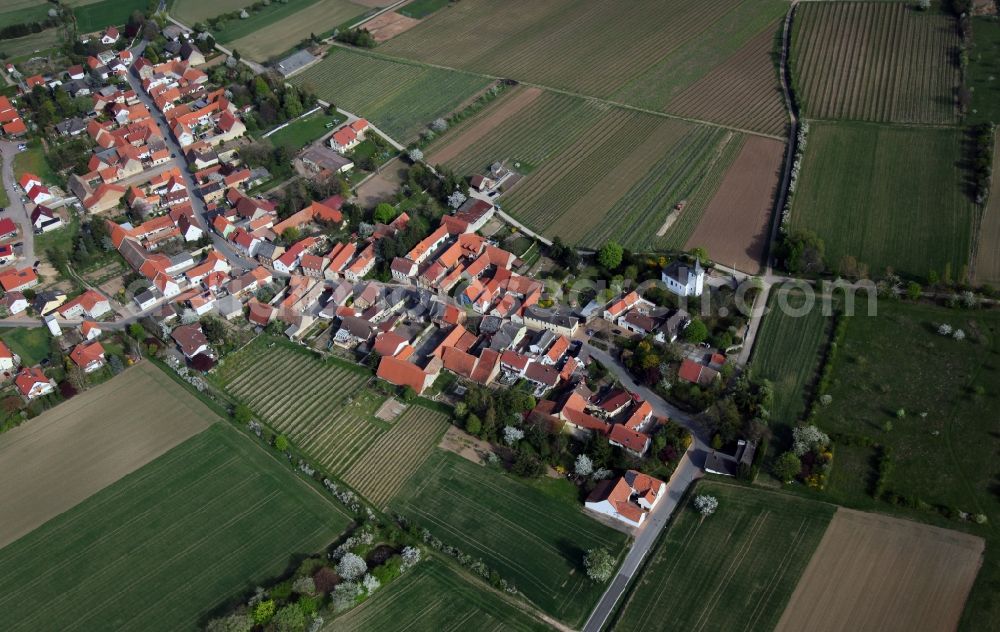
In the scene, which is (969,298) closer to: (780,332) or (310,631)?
(780,332)

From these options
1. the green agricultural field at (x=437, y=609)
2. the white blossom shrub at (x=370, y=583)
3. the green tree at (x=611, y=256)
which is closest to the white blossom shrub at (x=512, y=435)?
the green agricultural field at (x=437, y=609)

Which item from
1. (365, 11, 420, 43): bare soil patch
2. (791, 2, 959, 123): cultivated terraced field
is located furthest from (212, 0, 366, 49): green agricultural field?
(791, 2, 959, 123): cultivated terraced field

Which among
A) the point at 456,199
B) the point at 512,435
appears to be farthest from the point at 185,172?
the point at 512,435

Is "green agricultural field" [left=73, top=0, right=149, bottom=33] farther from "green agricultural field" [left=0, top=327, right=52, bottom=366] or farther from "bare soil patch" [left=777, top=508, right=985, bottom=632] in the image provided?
"bare soil patch" [left=777, top=508, right=985, bottom=632]

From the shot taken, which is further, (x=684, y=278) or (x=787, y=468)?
(x=684, y=278)

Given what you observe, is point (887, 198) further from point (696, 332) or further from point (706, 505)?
point (706, 505)

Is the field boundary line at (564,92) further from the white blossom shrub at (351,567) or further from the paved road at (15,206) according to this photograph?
the white blossom shrub at (351,567)

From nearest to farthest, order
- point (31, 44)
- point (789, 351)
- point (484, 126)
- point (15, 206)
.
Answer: point (789, 351), point (15, 206), point (484, 126), point (31, 44)
